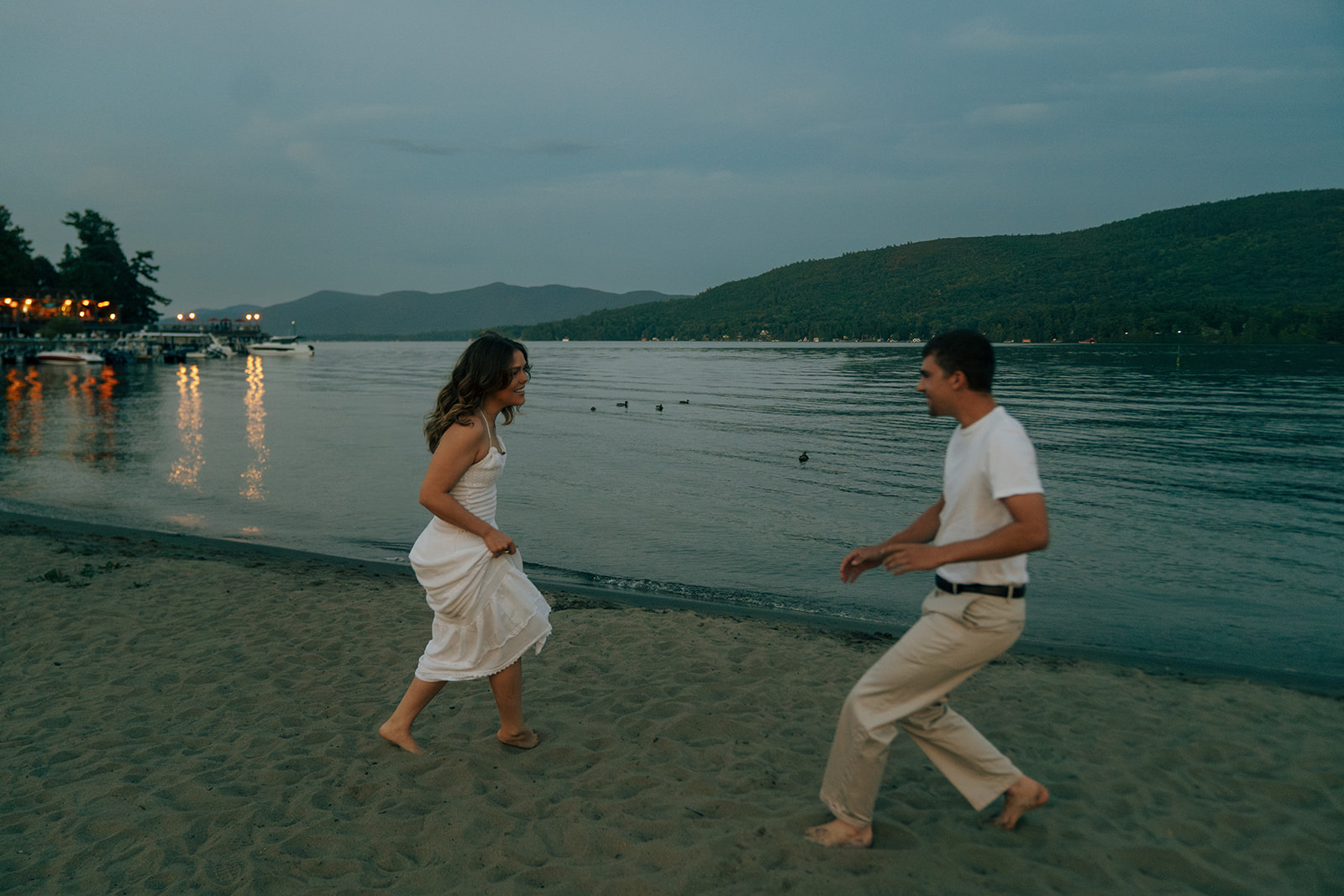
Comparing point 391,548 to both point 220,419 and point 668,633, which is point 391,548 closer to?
point 668,633

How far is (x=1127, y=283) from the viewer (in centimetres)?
14125

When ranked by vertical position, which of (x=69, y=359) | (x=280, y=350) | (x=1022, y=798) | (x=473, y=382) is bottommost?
(x=1022, y=798)

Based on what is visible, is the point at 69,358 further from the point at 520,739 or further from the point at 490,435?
the point at 490,435

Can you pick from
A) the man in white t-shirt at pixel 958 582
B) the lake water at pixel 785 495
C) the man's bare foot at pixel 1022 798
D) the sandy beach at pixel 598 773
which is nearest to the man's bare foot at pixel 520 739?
the sandy beach at pixel 598 773

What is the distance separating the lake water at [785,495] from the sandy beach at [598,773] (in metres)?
2.39

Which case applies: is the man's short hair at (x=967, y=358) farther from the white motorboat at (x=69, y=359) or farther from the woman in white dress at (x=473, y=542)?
the white motorboat at (x=69, y=359)

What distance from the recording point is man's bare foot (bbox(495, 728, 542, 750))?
466 centimetres

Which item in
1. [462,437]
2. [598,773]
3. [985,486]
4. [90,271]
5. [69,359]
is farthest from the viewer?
[90,271]

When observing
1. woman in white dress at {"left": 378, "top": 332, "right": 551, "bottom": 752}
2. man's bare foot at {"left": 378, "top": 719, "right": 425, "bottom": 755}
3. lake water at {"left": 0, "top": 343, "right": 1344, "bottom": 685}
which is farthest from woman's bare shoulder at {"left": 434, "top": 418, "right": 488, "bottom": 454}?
lake water at {"left": 0, "top": 343, "right": 1344, "bottom": 685}

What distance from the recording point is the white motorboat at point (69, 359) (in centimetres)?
7650

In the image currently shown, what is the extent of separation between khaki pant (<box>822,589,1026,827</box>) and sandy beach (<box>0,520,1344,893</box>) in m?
0.34

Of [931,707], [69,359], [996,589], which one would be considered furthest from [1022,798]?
[69,359]

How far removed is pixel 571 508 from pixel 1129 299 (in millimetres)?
148966

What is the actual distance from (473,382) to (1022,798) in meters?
3.23
